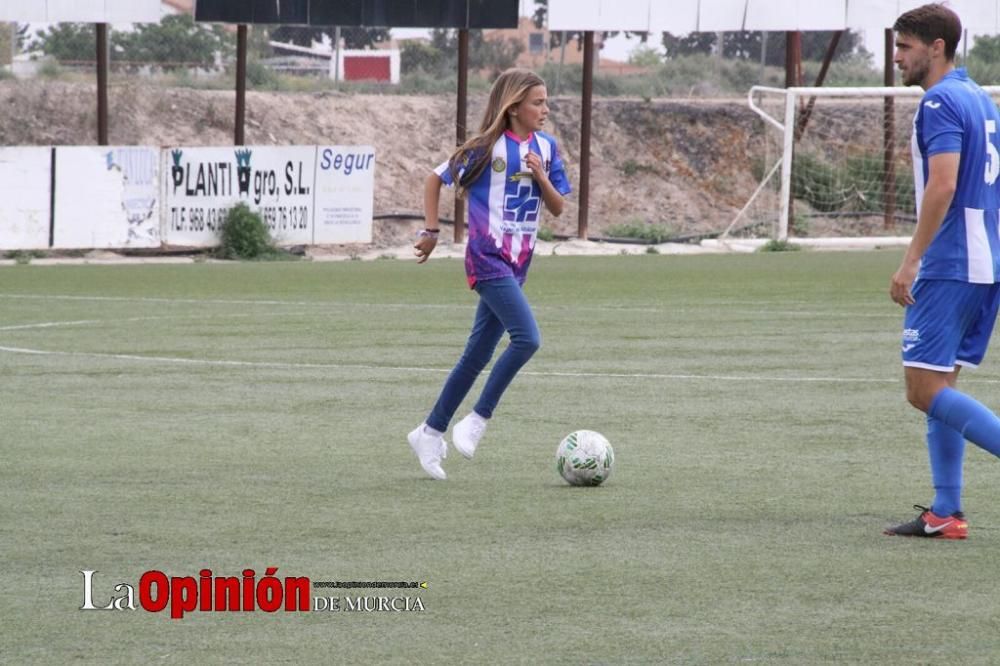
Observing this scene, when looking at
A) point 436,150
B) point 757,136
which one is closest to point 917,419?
point 436,150

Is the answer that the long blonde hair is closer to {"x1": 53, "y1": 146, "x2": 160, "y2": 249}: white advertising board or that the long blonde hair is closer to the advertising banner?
{"x1": 53, "y1": 146, "x2": 160, "y2": 249}: white advertising board

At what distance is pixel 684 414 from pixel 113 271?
16222 millimetres

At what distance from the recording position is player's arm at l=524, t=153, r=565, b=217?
28.3 ft

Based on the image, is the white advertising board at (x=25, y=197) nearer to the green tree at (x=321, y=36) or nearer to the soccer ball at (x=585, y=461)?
the soccer ball at (x=585, y=461)

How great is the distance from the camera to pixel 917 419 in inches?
416

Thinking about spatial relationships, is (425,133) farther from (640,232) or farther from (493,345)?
(493,345)

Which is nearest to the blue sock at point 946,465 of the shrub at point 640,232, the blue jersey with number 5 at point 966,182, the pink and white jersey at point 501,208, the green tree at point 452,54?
the blue jersey with number 5 at point 966,182

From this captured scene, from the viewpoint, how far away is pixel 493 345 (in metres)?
8.85

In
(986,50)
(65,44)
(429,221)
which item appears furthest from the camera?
(986,50)

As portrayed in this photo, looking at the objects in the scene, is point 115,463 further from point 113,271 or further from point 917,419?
point 113,271

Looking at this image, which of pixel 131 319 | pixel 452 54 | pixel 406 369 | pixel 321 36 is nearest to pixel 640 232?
pixel 131 319

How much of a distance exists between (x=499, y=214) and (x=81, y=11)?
22101 millimetres

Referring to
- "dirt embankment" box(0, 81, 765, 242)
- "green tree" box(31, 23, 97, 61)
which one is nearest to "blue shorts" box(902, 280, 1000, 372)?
"dirt embankment" box(0, 81, 765, 242)

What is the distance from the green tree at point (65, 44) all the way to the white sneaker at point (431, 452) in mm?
45553
